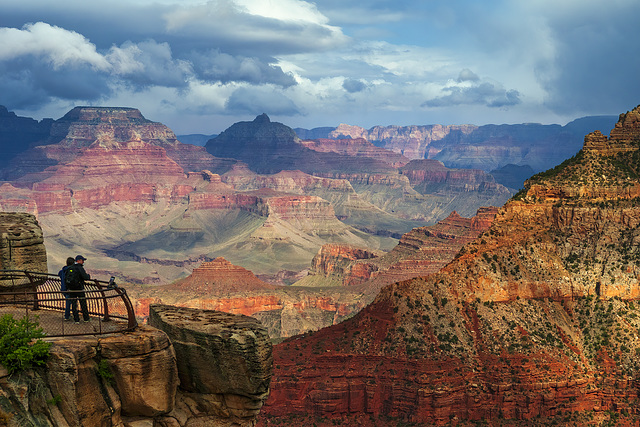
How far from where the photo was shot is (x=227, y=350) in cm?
3366

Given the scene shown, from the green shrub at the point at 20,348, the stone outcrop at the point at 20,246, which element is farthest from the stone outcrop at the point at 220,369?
the stone outcrop at the point at 20,246

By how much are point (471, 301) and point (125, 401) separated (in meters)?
68.8

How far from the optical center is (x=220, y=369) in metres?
34.0

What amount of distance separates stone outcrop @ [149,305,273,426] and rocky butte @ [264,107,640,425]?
5434 cm

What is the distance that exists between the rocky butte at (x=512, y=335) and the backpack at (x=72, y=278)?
54966 mm

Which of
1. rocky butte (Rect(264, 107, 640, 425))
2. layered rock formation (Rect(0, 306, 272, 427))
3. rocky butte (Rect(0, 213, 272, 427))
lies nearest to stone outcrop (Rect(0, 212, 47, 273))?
rocky butte (Rect(0, 213, 272, 427))

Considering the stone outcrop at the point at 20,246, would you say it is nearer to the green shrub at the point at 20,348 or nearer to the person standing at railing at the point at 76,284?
the person standing at railing at the point at 76,284

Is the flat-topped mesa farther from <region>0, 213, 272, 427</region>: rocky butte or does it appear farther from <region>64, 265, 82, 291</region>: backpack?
<region>64, 265, 82, 291</region>: backpack

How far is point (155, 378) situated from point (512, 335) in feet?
219

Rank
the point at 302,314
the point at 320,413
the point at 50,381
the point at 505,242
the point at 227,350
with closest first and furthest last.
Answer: the point at 50,381 → the point at 227,350 → the point at 320,413 → the point at 505,242 → the point at 302,314

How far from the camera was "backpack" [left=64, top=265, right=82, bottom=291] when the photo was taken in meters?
35.5

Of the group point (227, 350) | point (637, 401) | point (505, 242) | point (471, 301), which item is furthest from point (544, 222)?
point (227, 350)

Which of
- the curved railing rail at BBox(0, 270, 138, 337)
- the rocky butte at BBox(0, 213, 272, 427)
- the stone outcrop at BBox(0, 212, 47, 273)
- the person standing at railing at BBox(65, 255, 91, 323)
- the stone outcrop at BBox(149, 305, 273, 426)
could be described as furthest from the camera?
the stone outcrop at BBox(0, 212, 47, 273)

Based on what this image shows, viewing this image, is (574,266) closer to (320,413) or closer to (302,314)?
(320,413)
